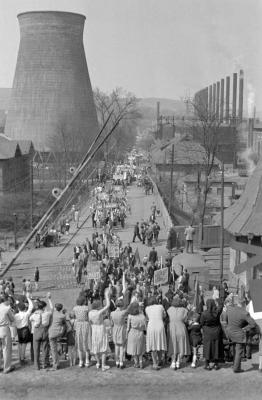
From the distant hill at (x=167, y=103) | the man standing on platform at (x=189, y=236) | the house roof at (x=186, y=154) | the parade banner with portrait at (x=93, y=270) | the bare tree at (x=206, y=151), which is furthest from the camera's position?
the house roof at (x=186, y=154)

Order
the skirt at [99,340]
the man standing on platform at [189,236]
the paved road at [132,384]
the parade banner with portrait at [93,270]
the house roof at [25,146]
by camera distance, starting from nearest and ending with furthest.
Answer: the paved road at [132,384], the skirt at [99,340], the parade banner with portrait at [93,270], the man standing on platform at [189,236], the house roof at [25,146]

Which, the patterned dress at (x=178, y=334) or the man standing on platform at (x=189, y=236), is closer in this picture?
the patterned dress at (x=178, y=334)

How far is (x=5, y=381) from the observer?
855 cm

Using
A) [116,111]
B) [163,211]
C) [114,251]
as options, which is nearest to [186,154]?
[116,111]

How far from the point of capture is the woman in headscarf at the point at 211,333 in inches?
345

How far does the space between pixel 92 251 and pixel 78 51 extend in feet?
177

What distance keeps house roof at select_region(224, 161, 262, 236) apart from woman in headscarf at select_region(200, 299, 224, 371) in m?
5.16

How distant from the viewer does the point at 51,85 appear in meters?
72.8

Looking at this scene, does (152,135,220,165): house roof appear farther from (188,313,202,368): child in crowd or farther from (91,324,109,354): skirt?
(91,324,109,354): skirt

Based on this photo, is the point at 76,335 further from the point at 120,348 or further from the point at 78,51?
the point at 78,51

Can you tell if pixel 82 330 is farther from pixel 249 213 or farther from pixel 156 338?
pixel 249 213

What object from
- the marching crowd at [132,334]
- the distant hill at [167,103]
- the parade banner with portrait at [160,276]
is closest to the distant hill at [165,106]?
the distant hill at [167,103]

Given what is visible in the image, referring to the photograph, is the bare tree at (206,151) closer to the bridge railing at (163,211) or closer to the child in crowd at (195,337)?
the bridge railing at (163,211)

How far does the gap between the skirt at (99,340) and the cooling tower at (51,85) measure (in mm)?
56744
